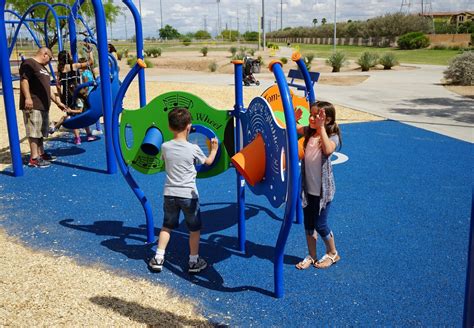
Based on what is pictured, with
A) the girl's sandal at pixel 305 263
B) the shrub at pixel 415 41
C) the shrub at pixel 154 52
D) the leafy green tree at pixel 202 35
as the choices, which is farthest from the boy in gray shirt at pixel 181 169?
the leafy green tree at pixel 202 35

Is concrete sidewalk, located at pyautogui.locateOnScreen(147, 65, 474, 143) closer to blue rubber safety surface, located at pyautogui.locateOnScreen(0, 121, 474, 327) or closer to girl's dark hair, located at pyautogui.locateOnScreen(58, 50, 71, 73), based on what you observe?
blue rubber safety surface, located at pyautogui.locateOnScreen(0, 121, 474, 327)

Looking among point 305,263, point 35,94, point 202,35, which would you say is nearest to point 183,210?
point 305,263

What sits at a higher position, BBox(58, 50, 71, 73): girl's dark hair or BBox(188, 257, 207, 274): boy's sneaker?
BBox(58, 50, 71, 73): girl's dark hair

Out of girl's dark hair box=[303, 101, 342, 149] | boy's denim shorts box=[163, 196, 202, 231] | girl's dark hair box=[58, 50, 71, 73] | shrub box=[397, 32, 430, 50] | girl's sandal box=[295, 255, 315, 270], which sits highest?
shrub box=[397, 32, 430, 50]

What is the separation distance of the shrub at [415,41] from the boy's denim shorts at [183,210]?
55013 mm

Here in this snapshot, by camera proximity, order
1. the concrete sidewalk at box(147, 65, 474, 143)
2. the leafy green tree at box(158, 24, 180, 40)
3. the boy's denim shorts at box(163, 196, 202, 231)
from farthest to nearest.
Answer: the leafy green tree at box(158, 24, 180, 40) < the concrete sidewalk at box(147, 65, 474, 143) < the boy's denim shorts at box(163, 196, 202, 231)

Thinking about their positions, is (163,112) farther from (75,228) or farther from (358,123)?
(358,123)

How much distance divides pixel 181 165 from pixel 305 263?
4.34 ft

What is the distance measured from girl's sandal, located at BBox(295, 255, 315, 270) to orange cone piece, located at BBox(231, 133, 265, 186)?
2.76 ft

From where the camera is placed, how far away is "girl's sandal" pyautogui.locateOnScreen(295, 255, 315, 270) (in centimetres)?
369

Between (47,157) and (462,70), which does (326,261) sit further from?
(462,70)

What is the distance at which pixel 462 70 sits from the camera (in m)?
17.8

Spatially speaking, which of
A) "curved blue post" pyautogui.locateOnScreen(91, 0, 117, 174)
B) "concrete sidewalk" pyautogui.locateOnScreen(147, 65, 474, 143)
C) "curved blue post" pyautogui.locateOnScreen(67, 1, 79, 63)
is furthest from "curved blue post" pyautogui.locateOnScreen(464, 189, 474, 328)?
"curved blue post" pyautogui.locateOnScreen(67, 1, 79, 63)

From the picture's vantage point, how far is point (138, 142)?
399 cm
